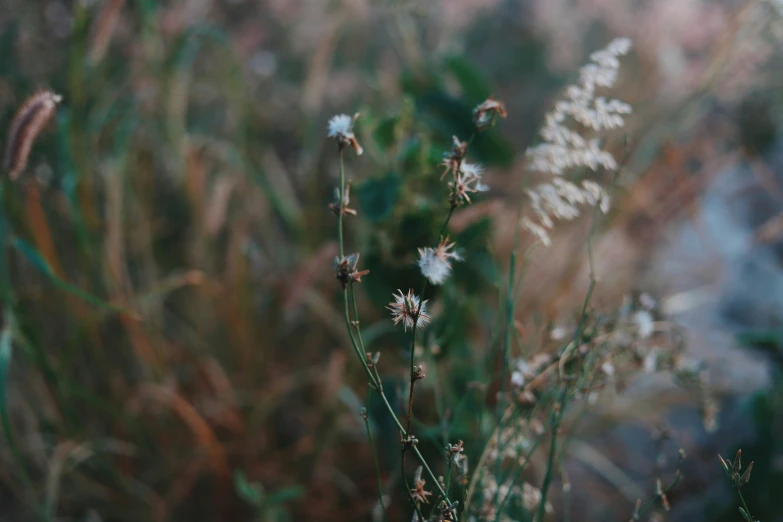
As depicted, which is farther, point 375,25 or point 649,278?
point 375,25

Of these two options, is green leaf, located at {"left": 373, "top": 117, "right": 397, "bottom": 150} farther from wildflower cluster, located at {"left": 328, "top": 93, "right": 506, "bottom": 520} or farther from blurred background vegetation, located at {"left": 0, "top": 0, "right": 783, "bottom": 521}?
wildflower cluster, located at {"left": 328, "top": 93, "right": 506, "bottom": 520}

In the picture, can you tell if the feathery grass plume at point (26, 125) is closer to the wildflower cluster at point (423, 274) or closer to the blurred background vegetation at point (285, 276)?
the blurred background vegetation at point (285, 276)

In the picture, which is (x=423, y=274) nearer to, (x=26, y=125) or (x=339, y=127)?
(x=339, y=127)

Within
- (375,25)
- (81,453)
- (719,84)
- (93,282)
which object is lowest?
(81,453)

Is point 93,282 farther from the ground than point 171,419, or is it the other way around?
point 93,282

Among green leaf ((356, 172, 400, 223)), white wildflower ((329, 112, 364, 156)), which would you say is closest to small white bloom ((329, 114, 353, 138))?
white wildflower ((329, 112, 364, 156))

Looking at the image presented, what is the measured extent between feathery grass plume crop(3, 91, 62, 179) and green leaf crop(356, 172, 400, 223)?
0.34 m

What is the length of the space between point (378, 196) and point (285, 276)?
513 millimetres

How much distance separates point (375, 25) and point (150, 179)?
3.38 ft

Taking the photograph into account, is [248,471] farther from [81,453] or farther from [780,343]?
[780,343]

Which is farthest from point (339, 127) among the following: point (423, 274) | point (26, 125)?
point (26, 125)

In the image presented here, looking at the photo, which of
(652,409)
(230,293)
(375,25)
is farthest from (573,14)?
(230,293)

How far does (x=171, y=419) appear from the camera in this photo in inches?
47.2

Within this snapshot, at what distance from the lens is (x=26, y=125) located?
0.65m
